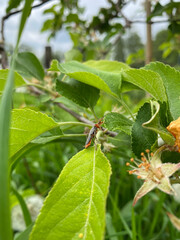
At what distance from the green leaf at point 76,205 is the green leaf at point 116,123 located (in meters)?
0.05

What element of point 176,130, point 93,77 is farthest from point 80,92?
point 176,130

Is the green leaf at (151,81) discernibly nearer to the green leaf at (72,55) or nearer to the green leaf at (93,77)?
the green leaf at (93,77)

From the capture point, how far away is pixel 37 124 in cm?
32

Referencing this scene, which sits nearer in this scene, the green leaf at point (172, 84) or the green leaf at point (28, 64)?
the green leaf at point (172, 84)

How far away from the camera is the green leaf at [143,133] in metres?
0.30

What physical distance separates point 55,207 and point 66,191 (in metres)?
0.02

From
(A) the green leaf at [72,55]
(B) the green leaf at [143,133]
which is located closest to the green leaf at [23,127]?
(B) the green leaf at [143,133]

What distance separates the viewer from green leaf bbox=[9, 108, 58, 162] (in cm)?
30

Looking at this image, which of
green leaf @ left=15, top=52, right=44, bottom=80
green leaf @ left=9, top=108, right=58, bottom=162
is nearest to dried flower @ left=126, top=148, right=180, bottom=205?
green leaf @ left=9, top=108, right=58, bottom=162

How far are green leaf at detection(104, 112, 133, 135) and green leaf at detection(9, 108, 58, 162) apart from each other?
7cm

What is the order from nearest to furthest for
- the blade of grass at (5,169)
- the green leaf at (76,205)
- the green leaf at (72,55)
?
the blade of grass at (5,169), the green leaf at (76,205), the green leaf at (72,55)

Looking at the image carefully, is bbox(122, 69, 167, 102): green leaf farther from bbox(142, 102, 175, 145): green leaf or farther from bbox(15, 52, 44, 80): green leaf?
bbox(15, 52, 44, 80): green leaf

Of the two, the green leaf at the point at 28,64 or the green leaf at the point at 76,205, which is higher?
the green leaf at the point at 28,64

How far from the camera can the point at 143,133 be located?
0.98 feet
